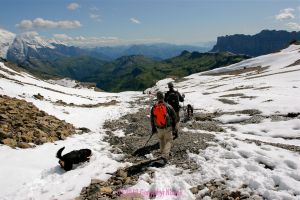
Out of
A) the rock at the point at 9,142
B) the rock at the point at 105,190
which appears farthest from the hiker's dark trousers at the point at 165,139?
the rock at the point at 9,142

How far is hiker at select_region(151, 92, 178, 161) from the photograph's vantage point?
14648 millimetres

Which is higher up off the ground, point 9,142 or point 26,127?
point 26,127

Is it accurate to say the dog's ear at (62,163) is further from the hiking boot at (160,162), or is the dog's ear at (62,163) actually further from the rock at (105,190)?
the hiking boot at (160,162)

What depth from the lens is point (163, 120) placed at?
48.1 feet

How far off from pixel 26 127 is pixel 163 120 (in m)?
9.53

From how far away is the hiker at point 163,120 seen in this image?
14648 millimetres

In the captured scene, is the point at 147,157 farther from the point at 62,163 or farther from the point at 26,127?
the point at 26,127

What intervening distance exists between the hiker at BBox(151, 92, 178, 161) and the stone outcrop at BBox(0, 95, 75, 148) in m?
7.56

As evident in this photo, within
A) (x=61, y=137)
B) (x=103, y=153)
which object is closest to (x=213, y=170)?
(x=103, y=153)

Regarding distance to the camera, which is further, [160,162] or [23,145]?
[23,145]

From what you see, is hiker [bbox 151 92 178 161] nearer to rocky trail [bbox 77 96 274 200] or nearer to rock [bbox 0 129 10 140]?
rocky trail [bbox 77 96 274 200]

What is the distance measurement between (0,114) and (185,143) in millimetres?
11546

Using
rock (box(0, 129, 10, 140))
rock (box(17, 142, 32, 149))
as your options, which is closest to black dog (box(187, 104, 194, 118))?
rock (box(17, 142, 32, 149))

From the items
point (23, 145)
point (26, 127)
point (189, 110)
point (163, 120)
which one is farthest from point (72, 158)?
point (189, 110)
